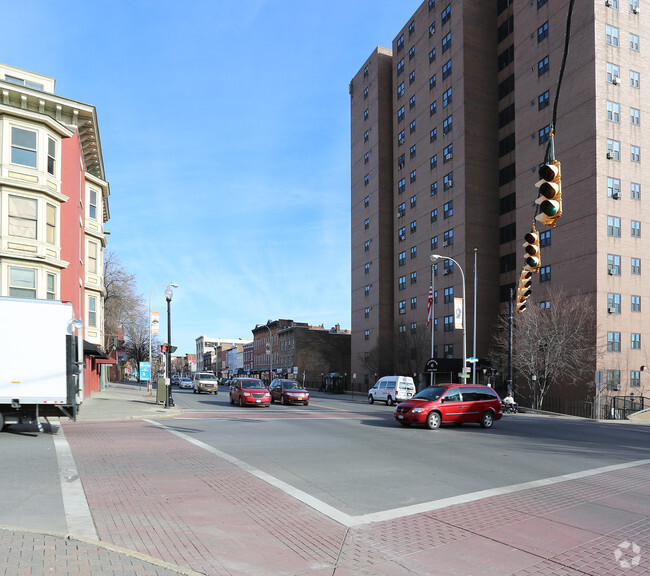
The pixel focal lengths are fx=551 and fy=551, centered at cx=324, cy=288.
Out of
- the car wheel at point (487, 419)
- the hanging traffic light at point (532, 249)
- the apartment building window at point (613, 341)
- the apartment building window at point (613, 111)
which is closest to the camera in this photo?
the hanging traffic light at point (532, 249)

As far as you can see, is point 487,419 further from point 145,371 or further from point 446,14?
point 446,14

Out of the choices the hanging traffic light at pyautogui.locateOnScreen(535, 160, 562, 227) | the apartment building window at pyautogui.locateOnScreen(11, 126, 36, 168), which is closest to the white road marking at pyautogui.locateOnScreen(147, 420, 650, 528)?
the hanging traffic light at pyautogui.locateOnScreen(535, 160, 562, 227)

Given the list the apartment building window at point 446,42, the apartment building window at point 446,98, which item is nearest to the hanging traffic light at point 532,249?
the apartment building window at point 446,98

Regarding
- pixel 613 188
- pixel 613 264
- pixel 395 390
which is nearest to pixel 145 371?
pixel 395 390

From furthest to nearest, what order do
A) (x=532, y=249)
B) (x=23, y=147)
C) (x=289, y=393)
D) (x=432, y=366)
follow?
(x=432, y=366) → (x=289, y=393) → (x=23, y=147) → (x=532, y=249)

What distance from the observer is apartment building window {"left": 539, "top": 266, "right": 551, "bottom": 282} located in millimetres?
45562

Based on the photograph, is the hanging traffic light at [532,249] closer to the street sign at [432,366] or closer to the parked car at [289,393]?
the parked car at [289,393]

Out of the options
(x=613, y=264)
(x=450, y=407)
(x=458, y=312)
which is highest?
(x=613, y=264)

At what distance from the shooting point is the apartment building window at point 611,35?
43.6 metres

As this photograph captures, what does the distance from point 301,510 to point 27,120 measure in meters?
24.2

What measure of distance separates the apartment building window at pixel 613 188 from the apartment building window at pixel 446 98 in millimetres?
21718

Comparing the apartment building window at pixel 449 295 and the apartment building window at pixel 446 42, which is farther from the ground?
the apartment building window at pixel 446 42

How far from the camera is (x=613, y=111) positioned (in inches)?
1699

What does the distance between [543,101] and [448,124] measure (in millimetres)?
12206
